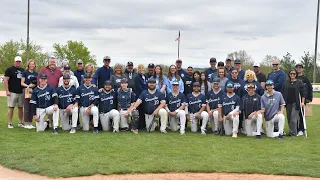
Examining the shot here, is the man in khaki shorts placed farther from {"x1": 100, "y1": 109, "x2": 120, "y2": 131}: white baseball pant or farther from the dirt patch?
the dirt patch

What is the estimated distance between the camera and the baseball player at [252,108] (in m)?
9.21

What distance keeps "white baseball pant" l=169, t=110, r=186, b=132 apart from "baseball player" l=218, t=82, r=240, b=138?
90 cm

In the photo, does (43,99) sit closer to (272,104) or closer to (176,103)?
(176,103)

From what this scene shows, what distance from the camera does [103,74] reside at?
10070 millimetres

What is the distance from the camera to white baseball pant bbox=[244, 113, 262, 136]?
9203 mm

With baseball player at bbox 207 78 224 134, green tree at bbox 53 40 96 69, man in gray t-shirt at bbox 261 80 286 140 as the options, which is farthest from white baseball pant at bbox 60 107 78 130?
green tree at bbox 53 40 96 69

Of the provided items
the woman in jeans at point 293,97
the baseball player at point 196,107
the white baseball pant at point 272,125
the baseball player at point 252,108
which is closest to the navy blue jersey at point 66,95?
the baseball player at point 196,107

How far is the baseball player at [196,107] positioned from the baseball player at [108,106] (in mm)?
1845

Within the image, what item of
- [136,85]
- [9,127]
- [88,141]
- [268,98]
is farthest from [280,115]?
[9,127]

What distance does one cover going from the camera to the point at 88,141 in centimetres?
828

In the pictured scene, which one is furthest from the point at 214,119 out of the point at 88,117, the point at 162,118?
the point at 88,117

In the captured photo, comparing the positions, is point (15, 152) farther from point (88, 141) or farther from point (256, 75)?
point (256, 75)

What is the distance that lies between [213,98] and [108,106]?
2.61 meters

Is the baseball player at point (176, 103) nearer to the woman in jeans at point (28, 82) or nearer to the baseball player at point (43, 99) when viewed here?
the baseball player at point (43, 99)
